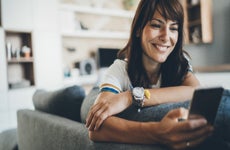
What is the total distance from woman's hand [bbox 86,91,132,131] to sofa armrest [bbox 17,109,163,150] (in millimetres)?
67

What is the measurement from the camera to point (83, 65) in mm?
4730

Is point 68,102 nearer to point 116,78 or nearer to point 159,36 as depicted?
point 116,78

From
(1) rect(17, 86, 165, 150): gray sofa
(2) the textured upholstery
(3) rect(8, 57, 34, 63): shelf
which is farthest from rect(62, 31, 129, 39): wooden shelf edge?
(1) rect(17, 86, 165, 150): gray sofa

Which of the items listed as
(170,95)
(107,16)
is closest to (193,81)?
(170,95)

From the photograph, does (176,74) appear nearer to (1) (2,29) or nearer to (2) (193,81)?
(2) (193,81)

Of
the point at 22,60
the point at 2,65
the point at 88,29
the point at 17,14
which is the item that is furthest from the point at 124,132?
the point at 88,29

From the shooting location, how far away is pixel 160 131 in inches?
24.7

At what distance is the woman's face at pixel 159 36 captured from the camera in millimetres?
928

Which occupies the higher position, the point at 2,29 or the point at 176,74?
the point at 2,29

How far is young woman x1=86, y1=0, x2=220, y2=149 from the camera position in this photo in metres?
0.61

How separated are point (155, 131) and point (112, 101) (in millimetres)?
197

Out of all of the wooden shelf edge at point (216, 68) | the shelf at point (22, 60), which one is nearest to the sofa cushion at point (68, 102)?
the shelf at point (22, 60)

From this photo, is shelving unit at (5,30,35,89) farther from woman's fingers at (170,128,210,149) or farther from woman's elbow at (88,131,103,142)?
woman's fingers at (170,128,210,149)

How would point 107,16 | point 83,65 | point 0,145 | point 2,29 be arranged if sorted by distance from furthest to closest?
point 107,16
point 83,65
point 2,29
point 0,145
